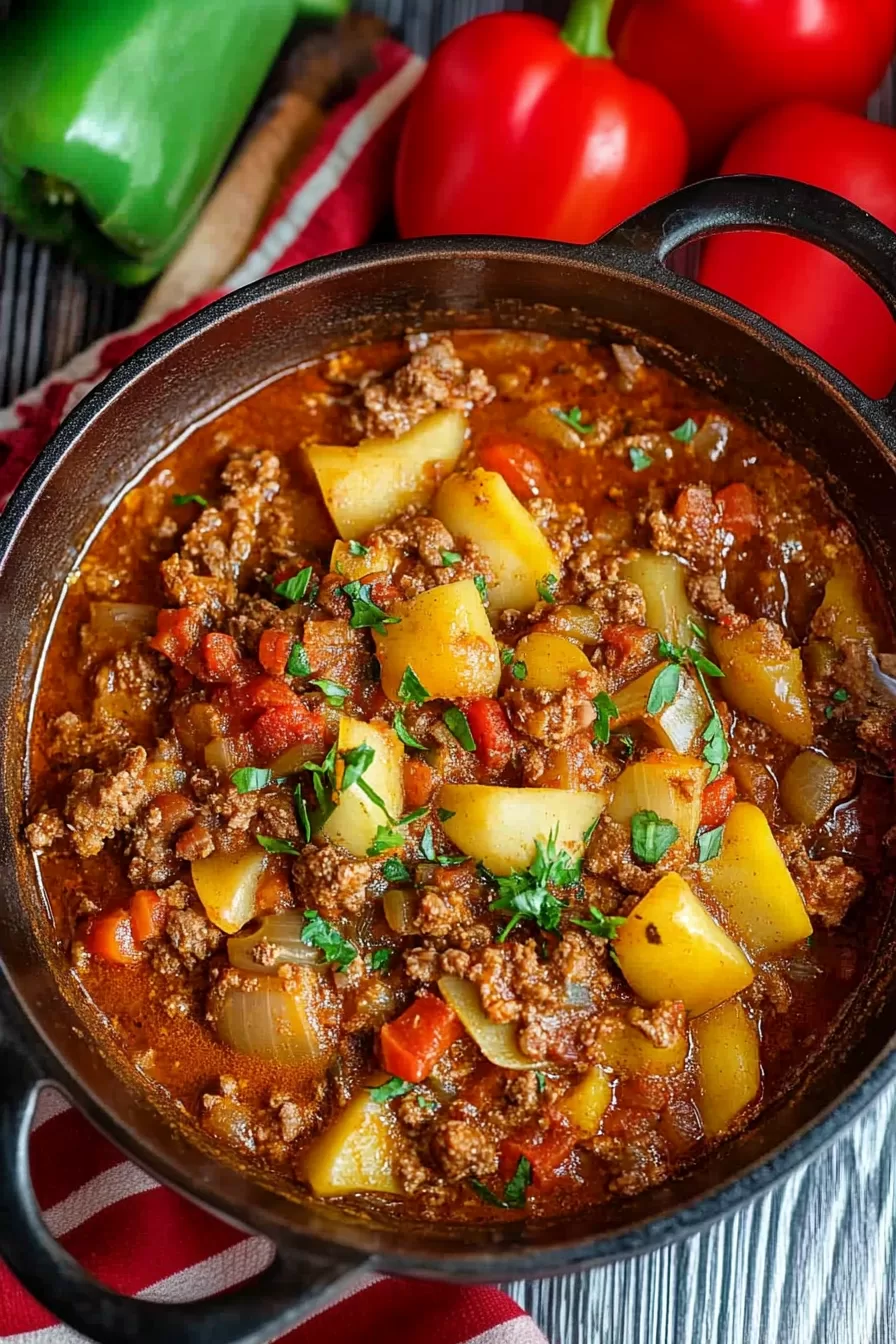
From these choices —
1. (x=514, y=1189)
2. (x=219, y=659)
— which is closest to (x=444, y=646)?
(x=219, y=659)

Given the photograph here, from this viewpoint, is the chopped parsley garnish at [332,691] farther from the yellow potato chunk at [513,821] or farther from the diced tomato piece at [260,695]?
the yellow potato chunk at [513,821]

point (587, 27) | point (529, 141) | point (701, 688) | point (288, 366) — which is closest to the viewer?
point (701, 688)

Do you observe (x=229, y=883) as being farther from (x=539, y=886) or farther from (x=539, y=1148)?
(x=539, y=1148)

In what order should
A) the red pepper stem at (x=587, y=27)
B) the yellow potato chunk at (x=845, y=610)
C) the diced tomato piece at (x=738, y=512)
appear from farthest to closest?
1. the red pepper stem at (x=587, y=27)
2. the diced tomato piece at (x=738, y=512)
3. the yellow potato chunk at (x=845, y=610)

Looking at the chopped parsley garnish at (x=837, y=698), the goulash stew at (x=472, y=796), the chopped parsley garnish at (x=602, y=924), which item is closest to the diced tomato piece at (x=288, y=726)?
the goulash stew at (x=472, y=796)

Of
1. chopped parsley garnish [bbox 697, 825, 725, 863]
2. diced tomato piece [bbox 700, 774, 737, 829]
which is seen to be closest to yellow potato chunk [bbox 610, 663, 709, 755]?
diced tomato piece [bbox 700, 774, 737, 829]

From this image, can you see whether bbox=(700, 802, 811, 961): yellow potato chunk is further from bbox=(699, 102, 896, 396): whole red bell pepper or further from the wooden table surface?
bbox=(699, 102, 896, 396): whole red bell pepper
